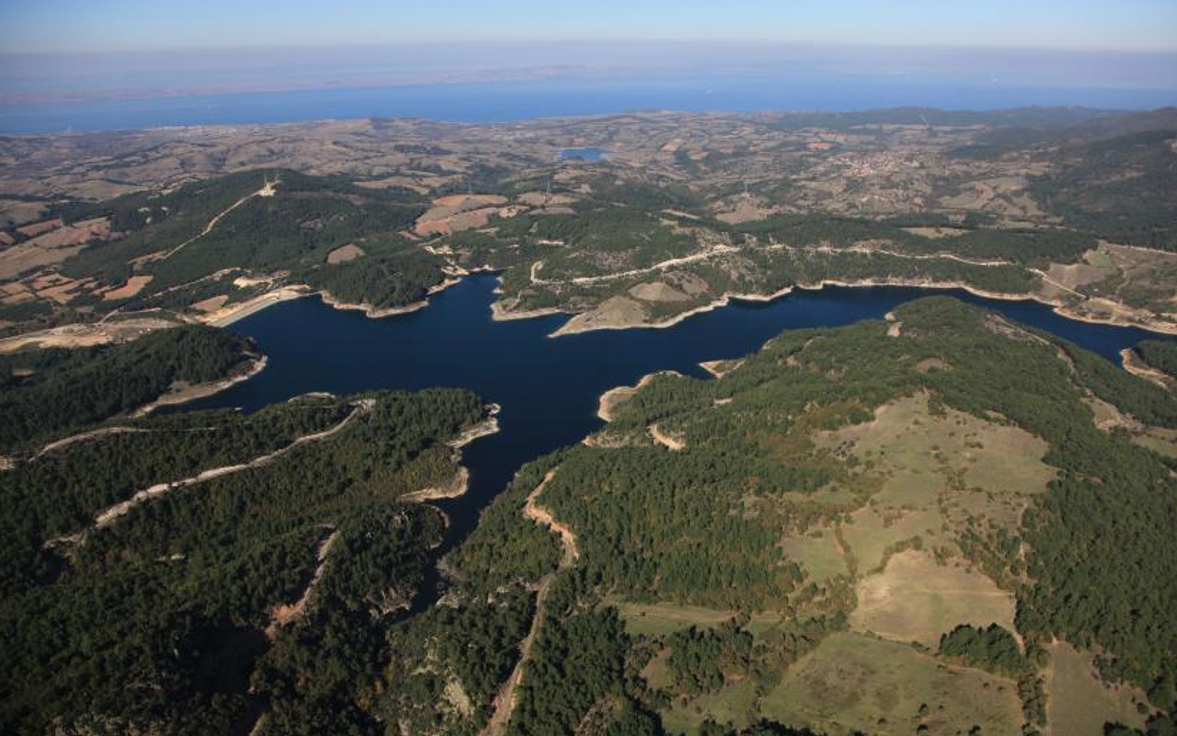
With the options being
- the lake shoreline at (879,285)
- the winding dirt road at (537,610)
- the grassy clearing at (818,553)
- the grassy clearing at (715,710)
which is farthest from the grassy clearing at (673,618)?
the lake shoreline at (879,285)

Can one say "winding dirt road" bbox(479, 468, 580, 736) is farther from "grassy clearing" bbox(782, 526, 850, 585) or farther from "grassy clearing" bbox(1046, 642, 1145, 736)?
"grassy clearing" bbox(1046, 642, 1145, 736)

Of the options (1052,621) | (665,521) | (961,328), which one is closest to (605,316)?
(961,328)

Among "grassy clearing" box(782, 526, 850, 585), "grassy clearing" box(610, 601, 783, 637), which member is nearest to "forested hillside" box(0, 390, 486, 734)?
"grassy clearing" box(610, 601, 783, 637)

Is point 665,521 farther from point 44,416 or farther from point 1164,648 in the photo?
point 44,416

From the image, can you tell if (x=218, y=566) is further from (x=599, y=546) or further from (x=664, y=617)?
(x=664, y=617)

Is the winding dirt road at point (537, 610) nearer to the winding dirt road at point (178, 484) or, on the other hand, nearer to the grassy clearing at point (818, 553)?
the grassy clearing at point (818, 553)

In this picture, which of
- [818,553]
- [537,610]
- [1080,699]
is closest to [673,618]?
[537,610]
